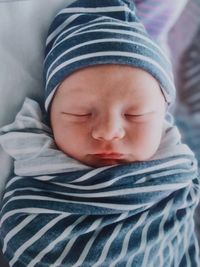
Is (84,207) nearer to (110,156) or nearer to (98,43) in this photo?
(110,156)

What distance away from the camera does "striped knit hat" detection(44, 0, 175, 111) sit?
752 mm

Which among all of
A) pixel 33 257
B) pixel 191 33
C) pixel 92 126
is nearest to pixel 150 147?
pixel 92 126

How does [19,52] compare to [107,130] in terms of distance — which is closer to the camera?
[107,130]

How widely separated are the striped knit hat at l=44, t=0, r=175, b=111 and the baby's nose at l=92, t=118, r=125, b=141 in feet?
0.32

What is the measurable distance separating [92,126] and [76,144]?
44 millimetres

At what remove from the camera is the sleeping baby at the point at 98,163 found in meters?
0.74

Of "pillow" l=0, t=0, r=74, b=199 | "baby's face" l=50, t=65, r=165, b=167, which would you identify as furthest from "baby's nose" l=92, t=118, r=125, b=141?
"pillow" l=0, t=0, r=74, b=199

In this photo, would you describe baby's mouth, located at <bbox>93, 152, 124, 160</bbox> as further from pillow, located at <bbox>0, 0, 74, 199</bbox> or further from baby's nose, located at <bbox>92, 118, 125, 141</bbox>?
pillow, located at <bbox>0, 0, 74, 199</bbox>

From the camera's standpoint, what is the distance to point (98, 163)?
2.55 feet

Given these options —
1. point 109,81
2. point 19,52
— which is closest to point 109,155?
point 109,81

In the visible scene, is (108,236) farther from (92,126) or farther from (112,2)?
(112,2)

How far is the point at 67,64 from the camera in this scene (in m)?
0.76

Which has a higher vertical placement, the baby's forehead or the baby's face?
the baby's forehead

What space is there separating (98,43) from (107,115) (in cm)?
Result: 13
